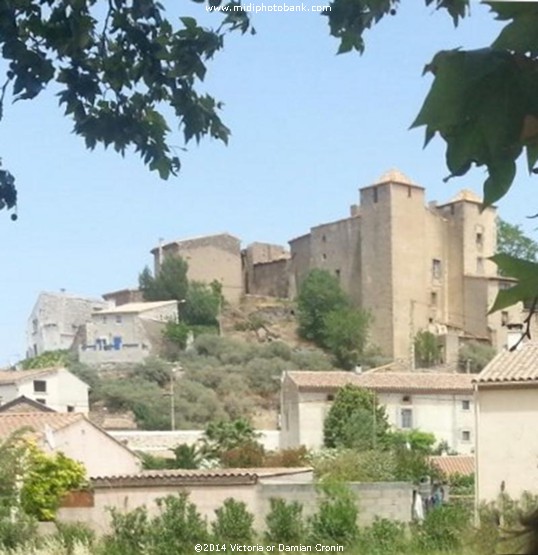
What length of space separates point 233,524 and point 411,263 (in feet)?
138

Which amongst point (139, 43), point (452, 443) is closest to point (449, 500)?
point (139, 43)

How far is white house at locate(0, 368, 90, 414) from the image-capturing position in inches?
1592

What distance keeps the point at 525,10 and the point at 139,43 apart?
9.56 feet

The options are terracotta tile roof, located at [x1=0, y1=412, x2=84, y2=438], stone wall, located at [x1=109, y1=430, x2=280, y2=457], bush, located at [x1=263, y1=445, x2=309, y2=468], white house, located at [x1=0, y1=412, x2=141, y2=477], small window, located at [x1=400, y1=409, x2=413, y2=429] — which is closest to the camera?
terracotta tile roof, located at [x1=0, y1=412, x2=84, y2=438]

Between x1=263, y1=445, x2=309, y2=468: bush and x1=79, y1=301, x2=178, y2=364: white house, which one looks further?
x1=79, y1=301, x2=178, y2=364: white house

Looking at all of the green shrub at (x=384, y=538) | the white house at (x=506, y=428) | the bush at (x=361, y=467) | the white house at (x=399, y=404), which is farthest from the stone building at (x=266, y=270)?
the green shrub at (x=384, y=538)

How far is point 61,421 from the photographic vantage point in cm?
2317

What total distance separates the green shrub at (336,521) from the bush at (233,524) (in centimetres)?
80

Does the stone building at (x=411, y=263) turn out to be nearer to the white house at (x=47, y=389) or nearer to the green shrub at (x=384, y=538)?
the white house at (x=47, y=389)

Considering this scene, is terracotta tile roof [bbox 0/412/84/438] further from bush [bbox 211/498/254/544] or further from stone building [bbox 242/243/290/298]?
stone building [bbox 242/243/290/298]

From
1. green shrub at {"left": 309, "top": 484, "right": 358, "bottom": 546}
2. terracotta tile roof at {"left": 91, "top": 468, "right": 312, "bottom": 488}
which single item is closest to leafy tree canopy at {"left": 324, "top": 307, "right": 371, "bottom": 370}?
terracotta tile roof at {"left": 91, "top": 468, "right": 312, "bottom": 488}

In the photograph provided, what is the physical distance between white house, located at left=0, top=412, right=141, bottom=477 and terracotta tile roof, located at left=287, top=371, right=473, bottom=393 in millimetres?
14453

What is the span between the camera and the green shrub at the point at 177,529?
15133mm

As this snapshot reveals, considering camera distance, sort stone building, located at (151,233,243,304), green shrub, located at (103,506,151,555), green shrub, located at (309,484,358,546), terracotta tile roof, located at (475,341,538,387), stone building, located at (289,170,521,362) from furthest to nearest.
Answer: stone building, located at (151,233,243,304) → stone building, located at (289,170,521,362) → terracotta tile roof, located at (475,341,538,387) → green shrub, located at (103,506,151,555) → green shrub, located at (309,484,358,546)
